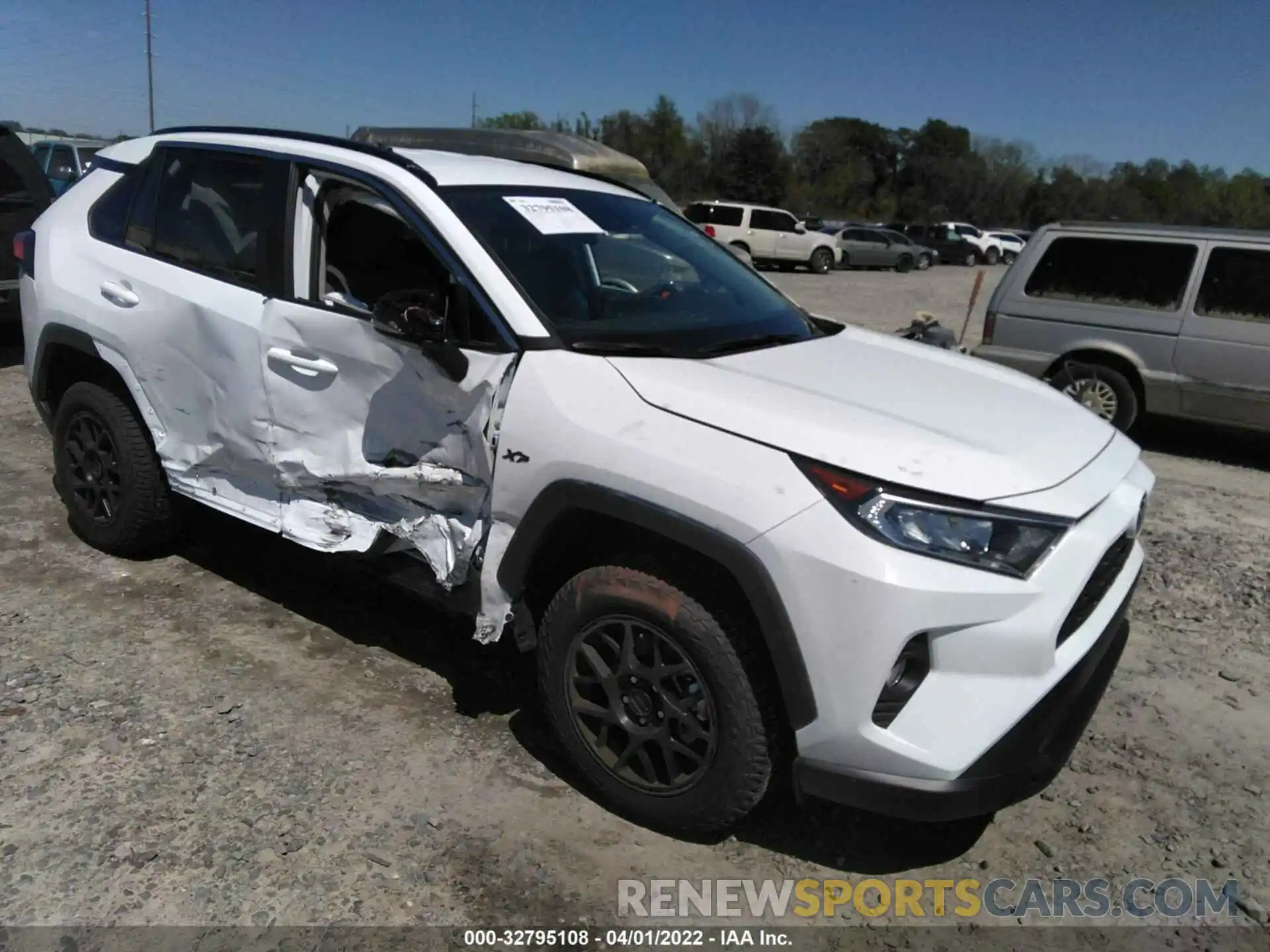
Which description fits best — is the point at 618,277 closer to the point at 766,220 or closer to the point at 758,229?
the point at 758,229

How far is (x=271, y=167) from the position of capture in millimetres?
3693

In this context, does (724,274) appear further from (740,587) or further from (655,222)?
(740,587)

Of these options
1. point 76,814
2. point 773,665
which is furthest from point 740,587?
point 76,814

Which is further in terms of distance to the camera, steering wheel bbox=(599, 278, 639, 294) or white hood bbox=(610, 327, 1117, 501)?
steering wheel bbox=(599, 278, 639, 294)

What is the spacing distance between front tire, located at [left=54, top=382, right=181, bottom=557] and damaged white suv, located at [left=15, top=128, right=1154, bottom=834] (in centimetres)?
2

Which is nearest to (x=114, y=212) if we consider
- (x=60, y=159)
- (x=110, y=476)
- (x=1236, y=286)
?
(x=110, y=476)

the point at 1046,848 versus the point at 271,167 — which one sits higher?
the point at 271,167

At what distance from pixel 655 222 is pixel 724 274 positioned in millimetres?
370

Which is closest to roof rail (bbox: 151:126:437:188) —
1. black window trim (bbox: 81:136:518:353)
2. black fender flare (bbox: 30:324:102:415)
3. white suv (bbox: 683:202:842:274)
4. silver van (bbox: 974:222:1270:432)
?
black window trim (bbox: 81:136:518:353)

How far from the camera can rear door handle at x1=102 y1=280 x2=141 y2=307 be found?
3977 mm

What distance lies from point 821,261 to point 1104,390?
23076 millimetres

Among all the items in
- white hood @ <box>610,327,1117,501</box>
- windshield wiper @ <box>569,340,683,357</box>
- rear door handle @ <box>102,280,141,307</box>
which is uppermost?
windshield wiper @ <box>569,340,683,357</box>

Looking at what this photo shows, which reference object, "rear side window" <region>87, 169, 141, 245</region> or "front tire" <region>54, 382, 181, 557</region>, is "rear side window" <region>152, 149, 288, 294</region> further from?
"front tire" <region>54, 382, 181, 557</region>

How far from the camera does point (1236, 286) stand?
7230 mm
